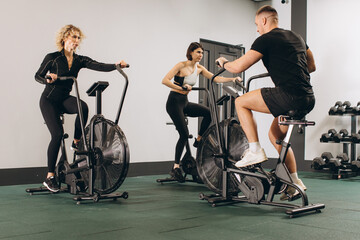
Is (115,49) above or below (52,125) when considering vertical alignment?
above

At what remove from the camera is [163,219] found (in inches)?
121

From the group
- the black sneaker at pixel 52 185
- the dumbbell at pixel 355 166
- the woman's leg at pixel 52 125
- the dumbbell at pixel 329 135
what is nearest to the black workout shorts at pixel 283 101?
the woman's leg at pixel 52 125

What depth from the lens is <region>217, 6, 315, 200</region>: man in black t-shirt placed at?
126 inches

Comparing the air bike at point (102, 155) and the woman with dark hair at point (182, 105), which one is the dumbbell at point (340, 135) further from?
the air bike at point (102, 155)

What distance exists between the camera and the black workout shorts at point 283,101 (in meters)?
3.19

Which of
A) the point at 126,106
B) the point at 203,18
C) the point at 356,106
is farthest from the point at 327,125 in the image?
the point at 126,106

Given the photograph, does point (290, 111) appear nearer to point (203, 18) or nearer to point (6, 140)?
point (6, 140)

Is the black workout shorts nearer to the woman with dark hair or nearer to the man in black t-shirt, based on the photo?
the man in black t-shirt

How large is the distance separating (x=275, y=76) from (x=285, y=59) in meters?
0.15

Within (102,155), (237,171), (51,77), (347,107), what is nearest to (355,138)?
(347,107)

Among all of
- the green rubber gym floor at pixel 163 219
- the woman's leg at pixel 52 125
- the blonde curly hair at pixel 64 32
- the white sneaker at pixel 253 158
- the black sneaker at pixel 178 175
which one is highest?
the blonde curly hair at pixel 64 32

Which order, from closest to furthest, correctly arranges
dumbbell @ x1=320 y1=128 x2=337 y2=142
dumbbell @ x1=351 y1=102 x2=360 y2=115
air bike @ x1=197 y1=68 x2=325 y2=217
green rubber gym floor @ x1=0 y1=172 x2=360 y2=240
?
green rubber gym floor @ x1=0 y1=172 x2=360 y2=240, air bike @ x1=197 y1=68 x2=325 y2=217, dumbbell @ x1=351 y1=102 x2=360 y2=115, dumbbell @ x1=320 y1=128 x2=337 y2=142

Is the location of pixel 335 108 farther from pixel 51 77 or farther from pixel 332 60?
pixel 51 77

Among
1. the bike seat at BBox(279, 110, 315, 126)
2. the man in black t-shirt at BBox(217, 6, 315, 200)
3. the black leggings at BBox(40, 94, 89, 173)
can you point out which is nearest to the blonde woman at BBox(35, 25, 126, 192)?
the black leggings at BBox(40, 94, 89, 173)
